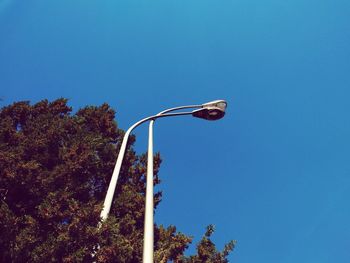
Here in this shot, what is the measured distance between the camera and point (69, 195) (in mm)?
8188

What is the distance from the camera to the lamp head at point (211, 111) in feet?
22.3

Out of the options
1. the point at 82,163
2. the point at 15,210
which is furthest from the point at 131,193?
the point at 15,210

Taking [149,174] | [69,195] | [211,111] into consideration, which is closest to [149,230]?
[149,174]

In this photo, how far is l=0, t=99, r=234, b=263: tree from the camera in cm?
600

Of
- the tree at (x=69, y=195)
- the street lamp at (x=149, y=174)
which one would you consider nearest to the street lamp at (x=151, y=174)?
the street lamp at (x=149, y=174)

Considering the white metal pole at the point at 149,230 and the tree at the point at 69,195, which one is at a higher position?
the tree at the point at 69,195

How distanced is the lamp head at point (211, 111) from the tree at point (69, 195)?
2.94 m

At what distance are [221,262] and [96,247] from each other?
16.3ft

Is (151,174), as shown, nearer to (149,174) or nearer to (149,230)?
(149,174)

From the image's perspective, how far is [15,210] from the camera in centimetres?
868

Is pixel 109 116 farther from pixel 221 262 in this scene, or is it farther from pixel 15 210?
pixel 221 262

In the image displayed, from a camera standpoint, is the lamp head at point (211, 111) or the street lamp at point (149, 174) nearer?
the street lamp at point (149, 174)

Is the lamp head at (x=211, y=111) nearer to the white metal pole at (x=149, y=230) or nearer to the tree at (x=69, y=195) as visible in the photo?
the white metal pole at (x=149, y=230)

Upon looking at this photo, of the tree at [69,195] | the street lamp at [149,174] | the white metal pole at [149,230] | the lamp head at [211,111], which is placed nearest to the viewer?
the white metal pole at [149,230]
